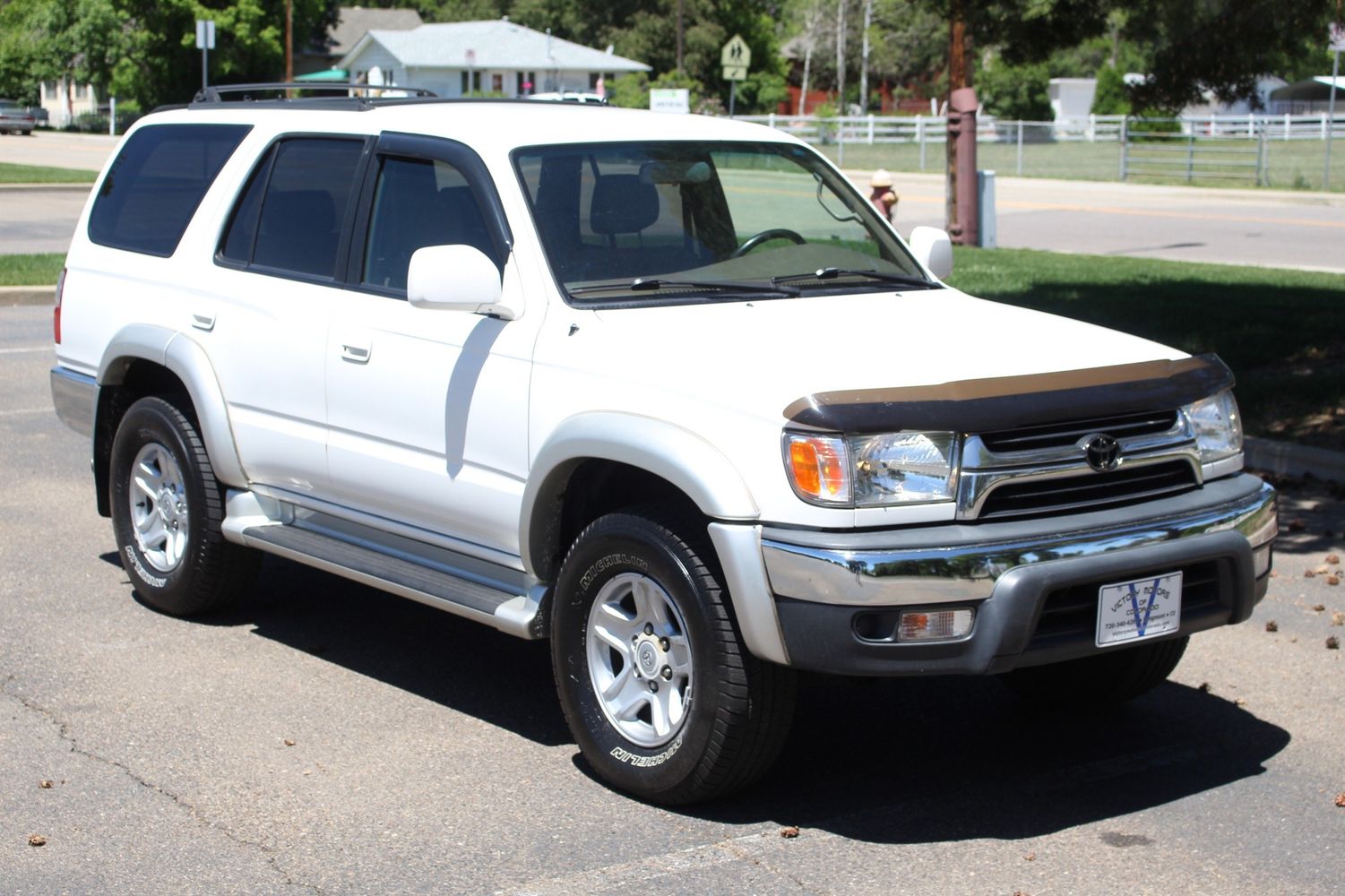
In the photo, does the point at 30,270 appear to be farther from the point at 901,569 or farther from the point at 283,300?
the point at 901,569

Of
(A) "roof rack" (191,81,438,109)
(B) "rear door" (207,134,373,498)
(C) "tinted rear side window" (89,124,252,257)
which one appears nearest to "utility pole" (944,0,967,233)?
(A) "roof rack" (191,81,438,109)

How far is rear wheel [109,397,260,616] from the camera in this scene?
6.64m

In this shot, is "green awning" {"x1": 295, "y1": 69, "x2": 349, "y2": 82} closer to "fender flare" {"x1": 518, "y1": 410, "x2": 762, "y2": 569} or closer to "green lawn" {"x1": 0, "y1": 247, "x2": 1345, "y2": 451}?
"green lawn" {"x1": 0, "y1": 247, "x2": 1345, "y2": 451}

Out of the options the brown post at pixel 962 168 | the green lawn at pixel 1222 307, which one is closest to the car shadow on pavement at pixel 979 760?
the green lawn at pixel 1222 307

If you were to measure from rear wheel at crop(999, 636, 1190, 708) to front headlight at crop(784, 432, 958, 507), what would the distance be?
54.1 inches

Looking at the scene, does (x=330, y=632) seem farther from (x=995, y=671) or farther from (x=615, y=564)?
(x=995, y=671)

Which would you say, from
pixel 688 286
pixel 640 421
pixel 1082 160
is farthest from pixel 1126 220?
pixel 640 421

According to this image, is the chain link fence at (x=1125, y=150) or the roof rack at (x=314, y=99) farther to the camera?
the chain link fence at (x=1125, y=150)

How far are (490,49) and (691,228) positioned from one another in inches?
2978

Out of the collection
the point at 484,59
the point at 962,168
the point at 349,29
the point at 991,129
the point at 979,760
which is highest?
the point at 349,29

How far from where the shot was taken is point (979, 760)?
5.44m

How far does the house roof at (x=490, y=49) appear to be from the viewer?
7769 cm

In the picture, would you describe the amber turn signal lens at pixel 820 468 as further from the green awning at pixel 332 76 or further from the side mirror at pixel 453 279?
the green awning at pixel 332 76

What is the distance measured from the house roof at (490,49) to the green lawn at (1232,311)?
6053 centimetres
